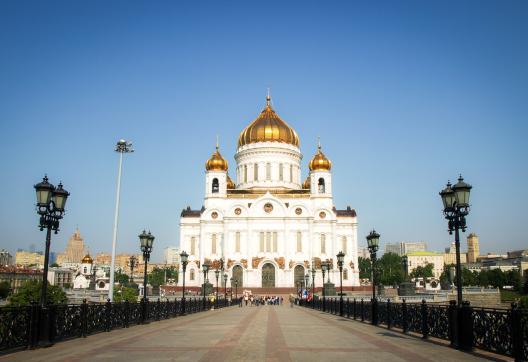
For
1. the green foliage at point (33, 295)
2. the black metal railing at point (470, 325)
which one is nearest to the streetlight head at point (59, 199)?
the black metal railing at point (470, 325)

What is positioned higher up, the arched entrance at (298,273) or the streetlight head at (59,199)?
the streetlight head at (59,199)

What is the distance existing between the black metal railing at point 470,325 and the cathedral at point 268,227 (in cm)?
4890

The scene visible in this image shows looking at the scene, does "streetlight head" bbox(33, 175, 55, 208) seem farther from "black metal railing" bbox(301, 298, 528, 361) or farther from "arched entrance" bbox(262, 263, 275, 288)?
"arched entrance" bbox(262, 263, 275, 288)

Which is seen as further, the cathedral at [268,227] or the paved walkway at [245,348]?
the cathedral at [268,227]

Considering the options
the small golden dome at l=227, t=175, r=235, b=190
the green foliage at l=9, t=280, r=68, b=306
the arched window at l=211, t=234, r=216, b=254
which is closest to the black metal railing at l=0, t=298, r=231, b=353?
the green foliage at l=9, t=280, r=68, b=306

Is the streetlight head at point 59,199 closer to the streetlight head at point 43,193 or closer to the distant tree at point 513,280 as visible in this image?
the streetlight head at point 43,193

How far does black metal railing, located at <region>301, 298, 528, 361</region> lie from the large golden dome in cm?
5919

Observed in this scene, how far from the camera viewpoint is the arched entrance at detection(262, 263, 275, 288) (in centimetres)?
6738

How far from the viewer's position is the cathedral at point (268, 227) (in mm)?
67875

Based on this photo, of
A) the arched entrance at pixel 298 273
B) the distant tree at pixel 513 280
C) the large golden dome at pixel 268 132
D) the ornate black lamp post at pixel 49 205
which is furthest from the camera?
the distant tree at pixel 513 280

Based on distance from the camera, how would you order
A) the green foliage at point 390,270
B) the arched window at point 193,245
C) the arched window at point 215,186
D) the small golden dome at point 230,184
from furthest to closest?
1. the green foliage at point 390,270
2. the small golden dome at point 230,184
3. the arched window at point 215,186
4. the arched window at point 193,245

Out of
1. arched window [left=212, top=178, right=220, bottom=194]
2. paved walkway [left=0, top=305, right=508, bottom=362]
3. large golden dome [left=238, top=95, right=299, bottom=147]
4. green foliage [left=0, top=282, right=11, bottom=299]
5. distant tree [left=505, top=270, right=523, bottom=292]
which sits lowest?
green foliage [left=0, top=282, right=11, bottom=299]

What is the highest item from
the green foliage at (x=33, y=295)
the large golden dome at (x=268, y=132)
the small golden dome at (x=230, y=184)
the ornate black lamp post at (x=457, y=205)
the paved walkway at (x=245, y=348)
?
the large golden dome at (x=268, y=132)

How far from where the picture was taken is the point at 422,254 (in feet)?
639
